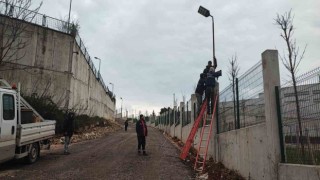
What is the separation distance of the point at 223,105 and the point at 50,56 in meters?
21.8

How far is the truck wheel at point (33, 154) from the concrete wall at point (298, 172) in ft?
30.8

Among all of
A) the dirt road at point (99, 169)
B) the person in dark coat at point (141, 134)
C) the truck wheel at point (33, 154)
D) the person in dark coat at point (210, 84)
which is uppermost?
the person in dark coat at point (210, 84)

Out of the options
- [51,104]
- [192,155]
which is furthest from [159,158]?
[51,104]

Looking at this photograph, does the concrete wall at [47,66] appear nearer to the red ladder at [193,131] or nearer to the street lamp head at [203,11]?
the street lamp head at [203,11]

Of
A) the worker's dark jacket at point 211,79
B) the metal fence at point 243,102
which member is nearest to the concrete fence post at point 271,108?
the metal fence at point 243,102

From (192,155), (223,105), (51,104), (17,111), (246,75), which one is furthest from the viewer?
(51,104)

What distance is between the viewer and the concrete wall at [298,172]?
18.5 feet

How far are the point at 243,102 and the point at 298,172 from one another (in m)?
4.08

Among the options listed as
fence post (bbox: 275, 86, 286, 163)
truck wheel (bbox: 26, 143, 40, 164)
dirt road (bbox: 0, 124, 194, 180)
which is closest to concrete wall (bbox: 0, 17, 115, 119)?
truck wheel (bbox: 26, 143, 40, 164)

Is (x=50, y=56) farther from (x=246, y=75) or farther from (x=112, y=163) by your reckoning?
(x=246, y=75)

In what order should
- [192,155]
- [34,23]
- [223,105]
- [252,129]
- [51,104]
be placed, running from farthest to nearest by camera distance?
[34,23] → [51,104] → [192,155] → [223,105] → [252,129]

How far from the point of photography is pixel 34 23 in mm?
30000

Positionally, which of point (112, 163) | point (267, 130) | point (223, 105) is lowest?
point (112, 163)

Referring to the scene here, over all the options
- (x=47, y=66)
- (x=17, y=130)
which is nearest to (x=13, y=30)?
(x=47, y=66)
